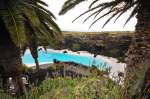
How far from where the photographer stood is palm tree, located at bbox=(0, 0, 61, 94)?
13.5 metres

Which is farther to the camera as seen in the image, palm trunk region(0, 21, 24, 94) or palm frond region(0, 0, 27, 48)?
palm trunk region(0, 21, 24, 94)

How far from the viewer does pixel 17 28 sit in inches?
528

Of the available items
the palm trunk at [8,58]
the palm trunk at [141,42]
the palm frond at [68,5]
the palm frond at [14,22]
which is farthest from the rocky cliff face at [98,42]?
the palm trunk at [141,42]

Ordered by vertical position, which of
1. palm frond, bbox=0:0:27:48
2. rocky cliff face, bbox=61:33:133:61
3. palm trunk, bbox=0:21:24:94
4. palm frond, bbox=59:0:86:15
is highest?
palm frond, bbox=59:0:86:15

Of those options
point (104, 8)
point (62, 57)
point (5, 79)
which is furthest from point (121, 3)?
point (62, 57)

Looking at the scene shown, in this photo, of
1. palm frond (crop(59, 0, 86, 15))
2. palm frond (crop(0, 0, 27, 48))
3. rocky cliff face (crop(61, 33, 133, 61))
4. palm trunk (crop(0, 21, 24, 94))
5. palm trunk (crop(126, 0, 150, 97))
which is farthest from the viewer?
rocky cliff face (crop(61, 33, 133, 61))

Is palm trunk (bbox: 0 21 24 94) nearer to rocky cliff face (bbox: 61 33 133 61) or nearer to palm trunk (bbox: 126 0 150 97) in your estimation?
palm trunk (bbox: 126 0 150 97)

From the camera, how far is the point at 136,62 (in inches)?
428

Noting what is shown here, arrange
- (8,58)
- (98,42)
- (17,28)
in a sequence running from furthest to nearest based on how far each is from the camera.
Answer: (98,42), (8,58), (17,28)

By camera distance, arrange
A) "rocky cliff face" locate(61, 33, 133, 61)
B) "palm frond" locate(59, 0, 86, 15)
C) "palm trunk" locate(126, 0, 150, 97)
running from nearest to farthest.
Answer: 1. "palm trunk" locate(126, 0, 150, 97)
2. "palm frond" locate(59, 0, 86, 15)
3. "rocky cliff face" locate(61, 33, 133, 61)

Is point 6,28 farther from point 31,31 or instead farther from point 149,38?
point 149,38

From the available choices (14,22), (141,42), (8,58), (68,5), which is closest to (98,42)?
(8,58)

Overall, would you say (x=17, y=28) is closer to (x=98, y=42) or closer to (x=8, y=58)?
(x=8, y=58)

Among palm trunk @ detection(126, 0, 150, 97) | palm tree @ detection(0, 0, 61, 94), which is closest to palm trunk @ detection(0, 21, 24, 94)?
palm tree @ detection(0, 0, 61, 94)
